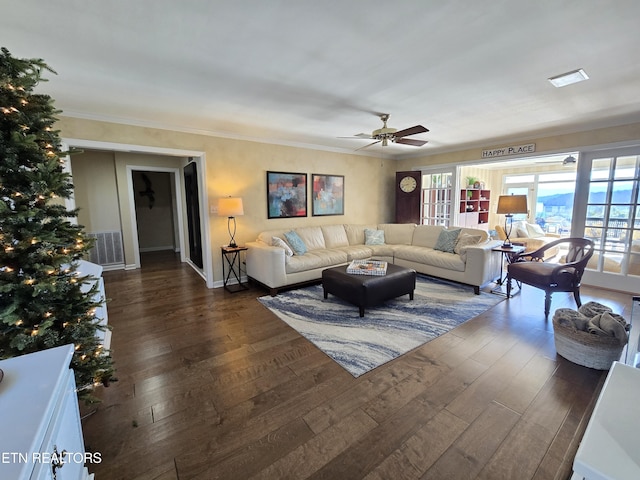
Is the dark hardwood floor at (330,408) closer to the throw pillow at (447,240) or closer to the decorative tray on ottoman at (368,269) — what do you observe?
the decorative tray on ottoman at (368,269)

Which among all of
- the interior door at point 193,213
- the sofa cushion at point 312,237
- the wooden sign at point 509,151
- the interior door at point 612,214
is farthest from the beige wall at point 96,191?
the interior door at point 612,214

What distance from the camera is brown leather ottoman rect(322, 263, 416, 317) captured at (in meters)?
3.31

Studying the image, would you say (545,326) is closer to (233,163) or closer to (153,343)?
(153,343)

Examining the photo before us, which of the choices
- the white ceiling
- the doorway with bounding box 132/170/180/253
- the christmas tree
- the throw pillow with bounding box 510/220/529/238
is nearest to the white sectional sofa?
the white ceiling

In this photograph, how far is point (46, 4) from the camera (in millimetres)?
1579

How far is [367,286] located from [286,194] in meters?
2.61

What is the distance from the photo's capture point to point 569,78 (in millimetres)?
2518

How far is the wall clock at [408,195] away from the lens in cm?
651

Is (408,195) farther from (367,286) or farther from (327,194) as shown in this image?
(367,286)

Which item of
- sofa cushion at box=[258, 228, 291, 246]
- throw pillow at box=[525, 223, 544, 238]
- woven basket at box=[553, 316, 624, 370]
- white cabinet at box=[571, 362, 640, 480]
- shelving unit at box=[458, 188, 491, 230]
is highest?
shelving unit at box=[458, 188, 491, 230]

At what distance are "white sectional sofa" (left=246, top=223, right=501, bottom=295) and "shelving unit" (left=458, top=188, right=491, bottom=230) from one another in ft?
6.14

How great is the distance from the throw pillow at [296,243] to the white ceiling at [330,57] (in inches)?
72.5

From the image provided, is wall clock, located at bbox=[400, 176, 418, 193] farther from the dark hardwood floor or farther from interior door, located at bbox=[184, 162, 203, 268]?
interior door, located at bbox=[184, 162, 203, 268]

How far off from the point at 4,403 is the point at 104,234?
5.84 meters
